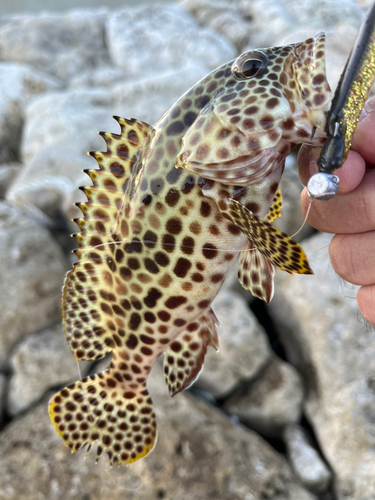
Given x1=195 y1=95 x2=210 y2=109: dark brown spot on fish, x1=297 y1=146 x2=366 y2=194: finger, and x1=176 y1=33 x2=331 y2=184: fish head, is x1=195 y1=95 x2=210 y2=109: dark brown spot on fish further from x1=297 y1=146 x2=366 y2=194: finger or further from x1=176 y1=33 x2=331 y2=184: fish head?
x1=297 y1=146 x2=366 y2=194: finger

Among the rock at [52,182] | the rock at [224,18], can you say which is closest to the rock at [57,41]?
the rock at [224,18]

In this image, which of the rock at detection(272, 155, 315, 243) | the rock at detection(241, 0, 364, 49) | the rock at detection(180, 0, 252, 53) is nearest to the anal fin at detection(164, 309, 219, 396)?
the rock at detection(272, 155, 315, 243)

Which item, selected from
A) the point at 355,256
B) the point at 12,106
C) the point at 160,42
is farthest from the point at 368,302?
the point at 160,42

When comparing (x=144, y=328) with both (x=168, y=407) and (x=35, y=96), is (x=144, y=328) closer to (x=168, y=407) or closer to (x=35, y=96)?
(x=168, y=407)

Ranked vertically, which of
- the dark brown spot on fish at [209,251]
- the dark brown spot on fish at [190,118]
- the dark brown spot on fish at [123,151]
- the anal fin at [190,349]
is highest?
the dark brown spot on fish at [190,118]

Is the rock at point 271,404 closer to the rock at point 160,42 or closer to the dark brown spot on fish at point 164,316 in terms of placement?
the dark brown spot on fish at point 164,316

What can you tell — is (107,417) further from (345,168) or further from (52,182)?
(52,182)
